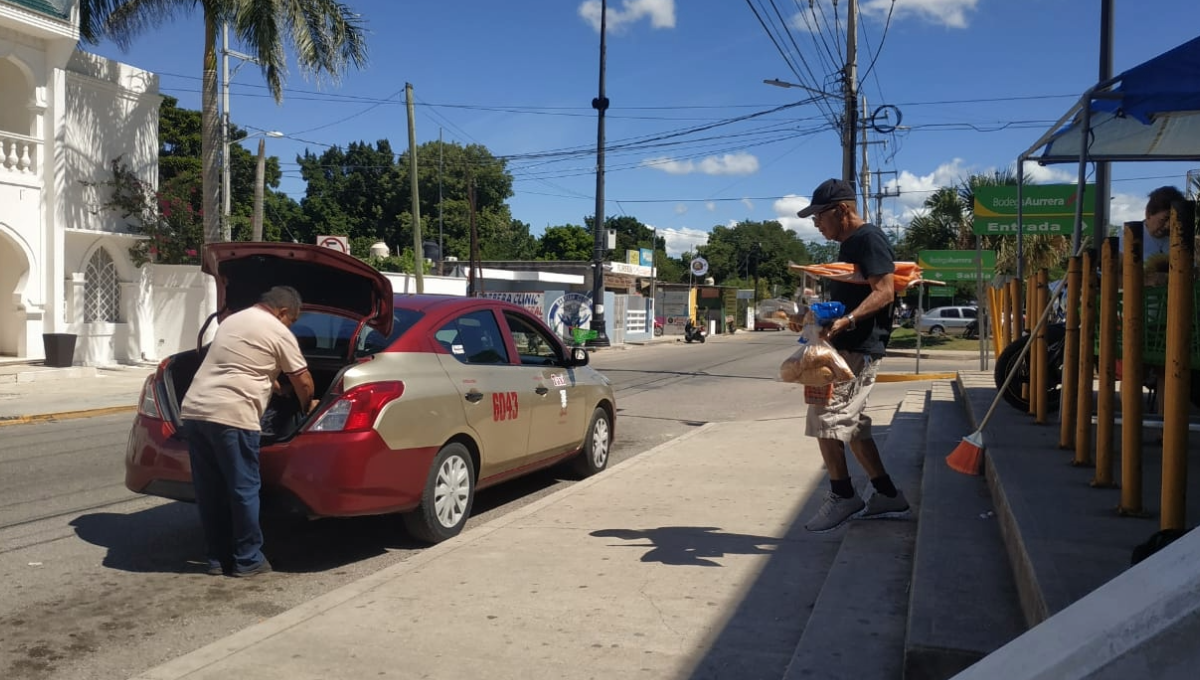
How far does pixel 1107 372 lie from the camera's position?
4.62m

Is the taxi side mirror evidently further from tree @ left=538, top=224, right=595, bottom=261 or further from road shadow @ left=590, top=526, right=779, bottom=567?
tree @ left=538, top=224, right=595, bottom=261

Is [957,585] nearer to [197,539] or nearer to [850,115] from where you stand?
[197,539]

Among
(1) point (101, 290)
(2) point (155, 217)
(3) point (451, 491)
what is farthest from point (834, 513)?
(1) point (101, 290)

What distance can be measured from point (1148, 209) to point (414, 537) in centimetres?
506

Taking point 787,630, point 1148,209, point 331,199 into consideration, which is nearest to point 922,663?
point 787,630

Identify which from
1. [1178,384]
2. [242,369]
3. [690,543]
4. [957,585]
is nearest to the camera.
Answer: [1178,384]

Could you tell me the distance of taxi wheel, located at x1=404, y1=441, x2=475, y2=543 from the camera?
5.77 meters

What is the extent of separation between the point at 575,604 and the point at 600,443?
3923 millimetres

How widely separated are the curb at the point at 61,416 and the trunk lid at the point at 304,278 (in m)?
8.01

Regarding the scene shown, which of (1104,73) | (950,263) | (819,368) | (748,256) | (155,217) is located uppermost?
(748,256)

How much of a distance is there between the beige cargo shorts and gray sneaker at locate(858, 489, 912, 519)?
0.46 m

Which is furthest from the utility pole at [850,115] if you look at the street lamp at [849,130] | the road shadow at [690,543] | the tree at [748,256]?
the tree at [748,256]

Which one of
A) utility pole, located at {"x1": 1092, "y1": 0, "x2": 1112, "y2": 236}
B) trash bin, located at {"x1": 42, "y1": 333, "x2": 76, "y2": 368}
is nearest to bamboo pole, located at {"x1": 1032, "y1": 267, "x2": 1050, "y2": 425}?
utility pole, located at {"x1": 1092, "y1": 0, "x2": 1112, "y2": 236}

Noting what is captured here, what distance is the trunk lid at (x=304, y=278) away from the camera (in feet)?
18.9
